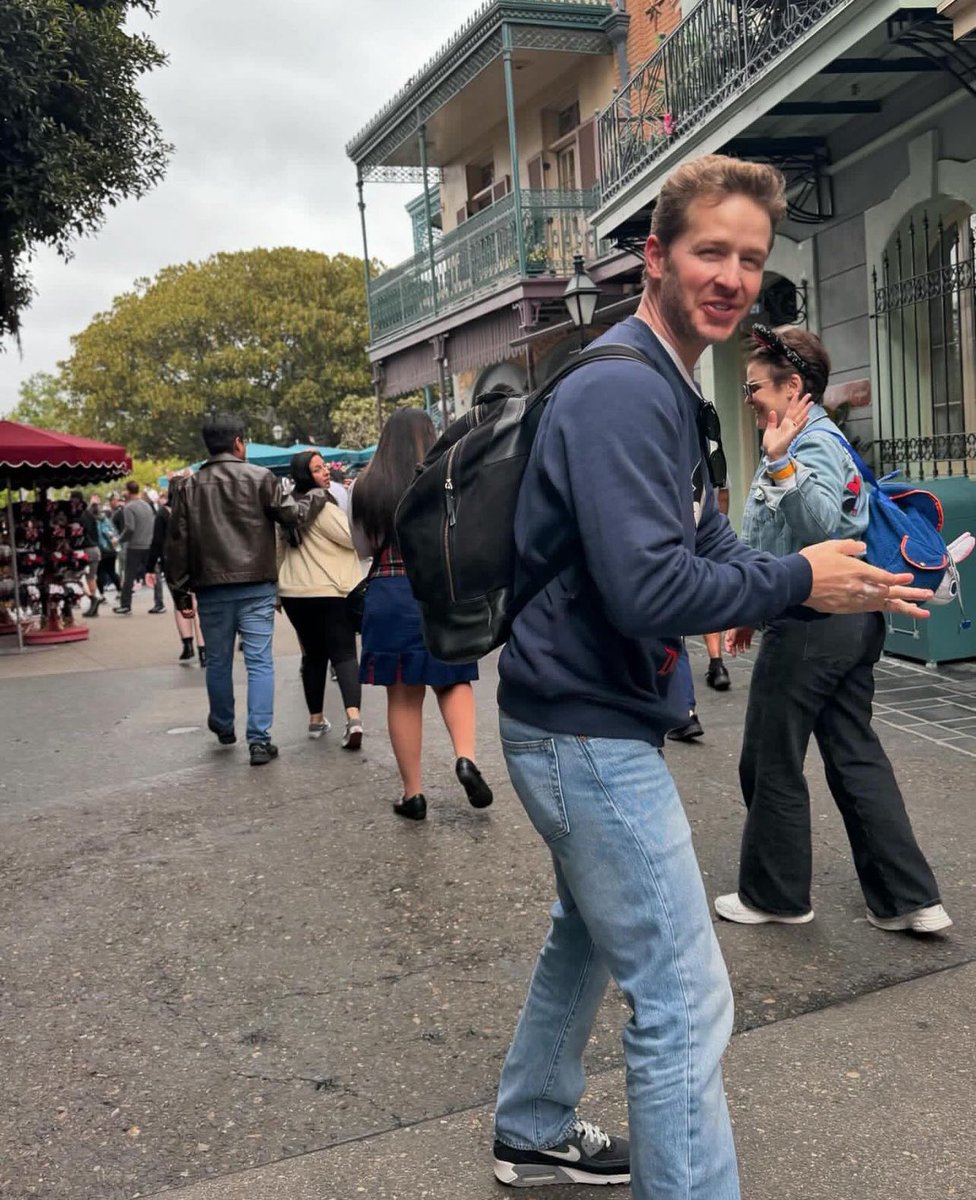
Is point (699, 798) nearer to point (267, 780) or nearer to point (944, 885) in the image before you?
point (944, 885)

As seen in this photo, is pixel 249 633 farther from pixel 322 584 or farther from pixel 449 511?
pixel 449 511

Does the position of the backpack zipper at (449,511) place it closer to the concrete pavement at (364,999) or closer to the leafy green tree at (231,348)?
the concrete pavement at (364,999)

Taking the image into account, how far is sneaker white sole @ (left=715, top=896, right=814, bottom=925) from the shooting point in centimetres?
391

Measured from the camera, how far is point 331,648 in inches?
280

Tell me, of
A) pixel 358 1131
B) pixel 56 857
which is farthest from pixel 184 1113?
pixel 56 857

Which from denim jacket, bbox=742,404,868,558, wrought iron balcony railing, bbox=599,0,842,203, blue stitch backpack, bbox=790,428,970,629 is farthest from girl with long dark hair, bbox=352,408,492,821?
wrought iron balcony railing, bbox=599,0,842,203

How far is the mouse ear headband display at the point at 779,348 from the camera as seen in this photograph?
3.69 m

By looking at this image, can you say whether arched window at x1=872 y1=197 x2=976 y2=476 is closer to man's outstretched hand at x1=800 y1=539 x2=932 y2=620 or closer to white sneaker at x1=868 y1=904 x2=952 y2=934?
white sneaker at x1=868 y1=904 x2=952 y2=934

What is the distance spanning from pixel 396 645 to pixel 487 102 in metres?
15.4

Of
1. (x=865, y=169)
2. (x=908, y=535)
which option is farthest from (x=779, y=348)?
(x=865, y=169)

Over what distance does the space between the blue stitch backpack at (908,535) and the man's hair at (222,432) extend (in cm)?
409

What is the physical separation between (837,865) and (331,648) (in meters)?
3.52

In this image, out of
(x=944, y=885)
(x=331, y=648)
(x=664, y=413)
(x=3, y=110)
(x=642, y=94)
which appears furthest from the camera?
(x=642, y=94)

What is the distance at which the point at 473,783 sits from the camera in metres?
5.27
